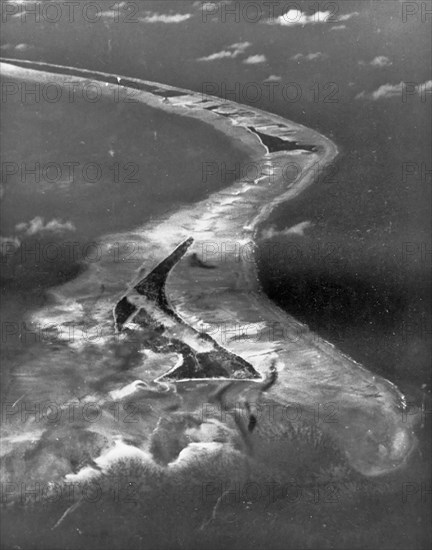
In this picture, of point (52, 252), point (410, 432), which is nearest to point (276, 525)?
point (410, 432)

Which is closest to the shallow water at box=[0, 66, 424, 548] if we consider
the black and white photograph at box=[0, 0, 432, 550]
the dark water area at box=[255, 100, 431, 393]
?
the black and white photograph at box=[0, 0, 432, 550]

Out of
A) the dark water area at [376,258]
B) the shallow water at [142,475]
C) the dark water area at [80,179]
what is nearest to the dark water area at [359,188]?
the dark water area at [376,258]

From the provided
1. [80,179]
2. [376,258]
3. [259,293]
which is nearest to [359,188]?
[376,258]

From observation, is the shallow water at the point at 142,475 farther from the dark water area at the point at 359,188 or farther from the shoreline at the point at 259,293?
the dark water area at the point at 359,188

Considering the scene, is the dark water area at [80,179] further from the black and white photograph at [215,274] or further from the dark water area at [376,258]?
the dark water area at [376,258]

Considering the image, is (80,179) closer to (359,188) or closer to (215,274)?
(215,274)

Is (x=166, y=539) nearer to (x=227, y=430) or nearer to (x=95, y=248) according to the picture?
(x=227, y=430)

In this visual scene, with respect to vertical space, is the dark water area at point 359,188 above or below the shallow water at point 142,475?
above
